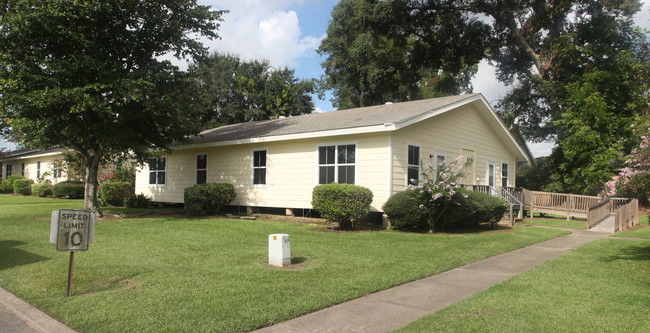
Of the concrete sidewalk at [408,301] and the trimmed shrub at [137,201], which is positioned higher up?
the trimmed shrub at [137,201]

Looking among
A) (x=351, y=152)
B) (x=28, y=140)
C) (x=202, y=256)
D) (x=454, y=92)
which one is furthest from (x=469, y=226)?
(x=454, y=92)

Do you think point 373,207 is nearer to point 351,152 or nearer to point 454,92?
point 351,152

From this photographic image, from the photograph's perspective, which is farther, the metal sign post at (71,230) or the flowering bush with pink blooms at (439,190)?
the flowering bush with pink blooms at (439,190)

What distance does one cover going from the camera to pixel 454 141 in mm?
16625

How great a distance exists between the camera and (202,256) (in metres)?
8.15

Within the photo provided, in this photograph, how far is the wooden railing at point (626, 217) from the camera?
51.3 feet

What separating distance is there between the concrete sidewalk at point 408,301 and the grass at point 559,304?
0.82ft

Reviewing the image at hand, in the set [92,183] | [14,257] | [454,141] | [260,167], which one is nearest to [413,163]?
[454,141]

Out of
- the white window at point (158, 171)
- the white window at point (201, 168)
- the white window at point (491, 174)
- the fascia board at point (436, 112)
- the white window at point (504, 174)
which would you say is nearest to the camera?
the fascia board at point (436, 112)

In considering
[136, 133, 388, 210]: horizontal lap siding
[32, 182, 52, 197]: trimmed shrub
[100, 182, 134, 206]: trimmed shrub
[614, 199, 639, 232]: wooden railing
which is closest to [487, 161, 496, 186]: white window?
[614, 199, 639, 232]: wooden railing

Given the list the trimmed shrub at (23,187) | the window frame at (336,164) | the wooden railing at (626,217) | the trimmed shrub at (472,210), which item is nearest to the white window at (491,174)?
the trimmed shrub at (472,210)

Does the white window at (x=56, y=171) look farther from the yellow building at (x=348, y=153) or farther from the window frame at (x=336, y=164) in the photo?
the window frame at (x=336, y=164)

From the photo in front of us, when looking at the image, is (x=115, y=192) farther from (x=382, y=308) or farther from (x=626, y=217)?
(x=626, y=217)

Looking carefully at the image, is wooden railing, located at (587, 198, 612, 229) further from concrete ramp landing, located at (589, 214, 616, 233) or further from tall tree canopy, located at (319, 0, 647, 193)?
tall tree canopy, located at (319, 0, 647, 193)
